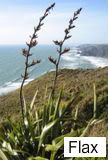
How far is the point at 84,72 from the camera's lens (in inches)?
1599

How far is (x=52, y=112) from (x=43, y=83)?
33.5 meters

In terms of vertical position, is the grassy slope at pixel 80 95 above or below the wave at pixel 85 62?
above

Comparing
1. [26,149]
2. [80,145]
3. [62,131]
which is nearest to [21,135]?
[26,149]

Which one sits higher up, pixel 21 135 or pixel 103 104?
pixel 21 135

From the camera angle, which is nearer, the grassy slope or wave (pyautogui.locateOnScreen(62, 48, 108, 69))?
the grassy slope

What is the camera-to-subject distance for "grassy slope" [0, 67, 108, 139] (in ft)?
39.7

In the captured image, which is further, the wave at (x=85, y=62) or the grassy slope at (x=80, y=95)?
the wave at (x=85, y=62)

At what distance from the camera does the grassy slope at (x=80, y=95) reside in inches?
477

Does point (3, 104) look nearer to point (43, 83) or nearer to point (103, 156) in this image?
point (43, 83)

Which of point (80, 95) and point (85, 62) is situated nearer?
point (80, 95)

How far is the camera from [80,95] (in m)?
21.1

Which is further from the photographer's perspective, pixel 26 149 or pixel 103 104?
pixel 103 104

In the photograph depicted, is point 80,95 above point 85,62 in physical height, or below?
above

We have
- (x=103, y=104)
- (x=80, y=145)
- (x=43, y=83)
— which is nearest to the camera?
(x=80, y=145)
